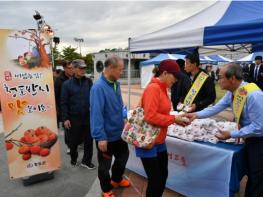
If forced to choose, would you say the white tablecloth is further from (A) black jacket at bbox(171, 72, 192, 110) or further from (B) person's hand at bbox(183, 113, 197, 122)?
(A) black jacket at bbox(171, 72, 192, 110)

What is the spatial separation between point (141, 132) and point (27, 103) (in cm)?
184

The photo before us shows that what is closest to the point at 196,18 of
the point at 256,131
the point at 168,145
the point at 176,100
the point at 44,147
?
the point at 176,100

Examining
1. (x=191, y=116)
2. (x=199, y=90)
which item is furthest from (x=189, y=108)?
(x=191, y=116)

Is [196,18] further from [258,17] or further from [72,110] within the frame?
[72,110]

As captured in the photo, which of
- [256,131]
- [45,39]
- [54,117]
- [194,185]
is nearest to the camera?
[256,131]

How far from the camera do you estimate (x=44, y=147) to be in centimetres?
364

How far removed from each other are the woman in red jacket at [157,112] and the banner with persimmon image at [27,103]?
1756 millimetres

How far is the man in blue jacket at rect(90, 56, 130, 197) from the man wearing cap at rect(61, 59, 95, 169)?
1.08 metres

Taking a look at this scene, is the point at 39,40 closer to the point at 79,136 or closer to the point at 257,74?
the point at 79,136

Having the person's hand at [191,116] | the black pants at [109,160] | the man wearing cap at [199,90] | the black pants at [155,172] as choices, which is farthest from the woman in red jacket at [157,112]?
the man wearing cap at [199,90]

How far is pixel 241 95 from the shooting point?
2.33m

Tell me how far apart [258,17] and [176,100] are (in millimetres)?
1902

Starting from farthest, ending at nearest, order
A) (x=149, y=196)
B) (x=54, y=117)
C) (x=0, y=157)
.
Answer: (x=0, y=157), (x=54, y=117), (x=149, y=196)

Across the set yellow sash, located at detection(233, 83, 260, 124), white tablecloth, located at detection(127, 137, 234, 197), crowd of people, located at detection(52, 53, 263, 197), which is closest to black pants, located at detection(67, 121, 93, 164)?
crowd of people, located at detection(52, 53, 263, 197)
